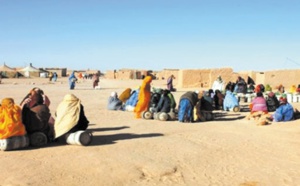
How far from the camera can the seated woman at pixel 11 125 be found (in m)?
6.91

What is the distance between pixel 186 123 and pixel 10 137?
5351mm

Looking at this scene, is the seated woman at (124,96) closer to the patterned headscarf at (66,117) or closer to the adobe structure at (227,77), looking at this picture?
the patterned headscarf at (66,117)

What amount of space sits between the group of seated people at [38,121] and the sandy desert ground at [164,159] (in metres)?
0.32

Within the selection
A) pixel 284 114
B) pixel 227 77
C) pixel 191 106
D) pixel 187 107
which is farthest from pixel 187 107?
pixel 227 77

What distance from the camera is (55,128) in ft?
25.2

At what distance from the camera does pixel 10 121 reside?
6918 millimetres

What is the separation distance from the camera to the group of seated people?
22.9ft

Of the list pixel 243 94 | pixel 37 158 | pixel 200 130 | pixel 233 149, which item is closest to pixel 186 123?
pixel 200 130

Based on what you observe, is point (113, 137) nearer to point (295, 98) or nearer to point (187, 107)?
point (187, 107)

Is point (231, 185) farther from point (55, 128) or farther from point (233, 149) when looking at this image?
point (55, 128)

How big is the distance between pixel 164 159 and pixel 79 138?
1.80m

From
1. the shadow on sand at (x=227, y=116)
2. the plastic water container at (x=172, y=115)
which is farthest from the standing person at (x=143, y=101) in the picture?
the shadow on sand at (x=227, y=116)

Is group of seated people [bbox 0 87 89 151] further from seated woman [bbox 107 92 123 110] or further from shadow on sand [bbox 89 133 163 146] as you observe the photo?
seated woman [bbox 107 92 123 110]

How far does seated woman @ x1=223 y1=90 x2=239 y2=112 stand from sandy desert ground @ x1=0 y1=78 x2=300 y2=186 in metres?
4.11
